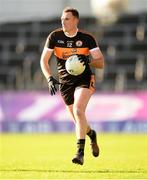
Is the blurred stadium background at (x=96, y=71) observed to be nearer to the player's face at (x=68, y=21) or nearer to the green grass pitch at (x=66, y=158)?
the green grass pitch at (x=66, y=158)

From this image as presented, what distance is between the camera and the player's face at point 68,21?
11180 millimetres

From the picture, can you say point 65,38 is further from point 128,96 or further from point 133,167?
point 128,96

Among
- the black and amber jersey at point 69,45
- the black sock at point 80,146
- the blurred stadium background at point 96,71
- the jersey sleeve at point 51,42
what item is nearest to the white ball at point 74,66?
the black and amber jersey at point 69,45

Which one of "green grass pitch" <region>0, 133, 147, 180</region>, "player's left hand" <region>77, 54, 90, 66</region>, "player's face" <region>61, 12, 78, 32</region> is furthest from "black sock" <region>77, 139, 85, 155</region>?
"player's face" <region>61, 12, 78, 32</region>

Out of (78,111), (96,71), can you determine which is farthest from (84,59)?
(96,71)

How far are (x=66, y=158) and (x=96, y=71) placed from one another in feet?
46.8

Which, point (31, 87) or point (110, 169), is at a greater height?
point (110, 169)

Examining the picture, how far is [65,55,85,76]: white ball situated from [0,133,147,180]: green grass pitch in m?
1.43

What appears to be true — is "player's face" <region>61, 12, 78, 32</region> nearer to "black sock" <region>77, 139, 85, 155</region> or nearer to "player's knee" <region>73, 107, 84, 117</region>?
"player's knee" <region>73, 107, 84, 117</region>

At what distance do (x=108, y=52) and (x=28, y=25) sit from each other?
367cm

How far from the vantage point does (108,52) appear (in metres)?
29.4

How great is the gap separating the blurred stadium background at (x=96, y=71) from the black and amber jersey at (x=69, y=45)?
1262 centimetres
